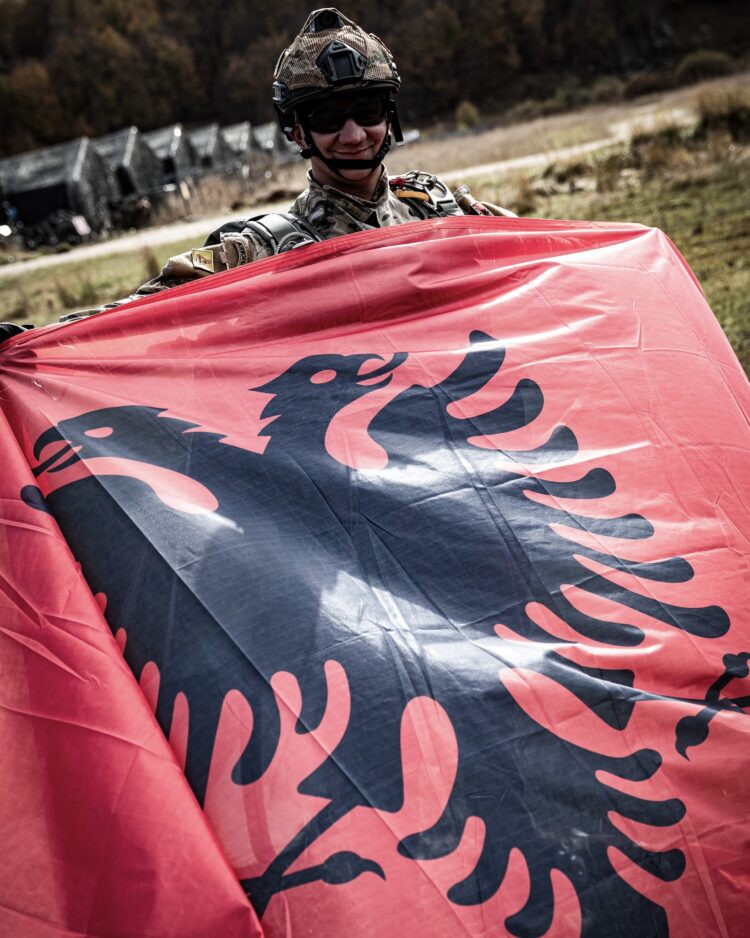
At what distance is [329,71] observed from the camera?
2885 mm

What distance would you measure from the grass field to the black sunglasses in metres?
3.23

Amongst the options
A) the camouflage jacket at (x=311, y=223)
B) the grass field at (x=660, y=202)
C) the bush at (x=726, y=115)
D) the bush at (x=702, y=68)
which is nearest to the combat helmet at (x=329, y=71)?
the camouflage jacket at (x=311, y=223)

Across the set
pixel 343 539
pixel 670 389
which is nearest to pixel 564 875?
pixel 343 539

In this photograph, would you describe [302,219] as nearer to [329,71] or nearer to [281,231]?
[281,231]

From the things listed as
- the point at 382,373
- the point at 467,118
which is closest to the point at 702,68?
the point at 467,118

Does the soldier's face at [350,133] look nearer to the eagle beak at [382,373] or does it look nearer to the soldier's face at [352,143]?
the soldier's face at [352,143]

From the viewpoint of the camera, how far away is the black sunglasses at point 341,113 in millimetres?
2938

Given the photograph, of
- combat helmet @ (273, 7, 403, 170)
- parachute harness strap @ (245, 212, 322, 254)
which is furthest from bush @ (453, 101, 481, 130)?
parachute harness strap @ (245, 212, 322, 254)

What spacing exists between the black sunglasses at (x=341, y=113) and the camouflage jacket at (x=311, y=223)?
0.22 metres

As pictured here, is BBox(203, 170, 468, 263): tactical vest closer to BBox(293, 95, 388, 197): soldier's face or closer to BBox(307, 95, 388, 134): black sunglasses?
BBox(293, 95, 388, 197): soldier's face

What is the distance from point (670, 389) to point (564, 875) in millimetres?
Answer: 1398

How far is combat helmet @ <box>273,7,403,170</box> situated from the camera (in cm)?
289

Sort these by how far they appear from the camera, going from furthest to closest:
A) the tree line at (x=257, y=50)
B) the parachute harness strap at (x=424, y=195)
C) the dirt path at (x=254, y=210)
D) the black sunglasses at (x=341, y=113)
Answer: the tree line at (x=257, y=50)
the dirt path at (x=254, y=210)
the parachute harness strap at (x=424, y=195)
the black sunglasses at (x=341, y=113)

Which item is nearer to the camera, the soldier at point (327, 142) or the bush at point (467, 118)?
the soldier at point (327, 142)
